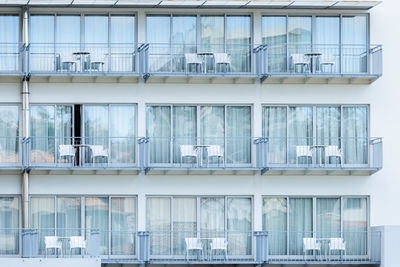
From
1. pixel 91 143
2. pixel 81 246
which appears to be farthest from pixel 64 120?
pixel 81 246

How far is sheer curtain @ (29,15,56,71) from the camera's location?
52.6 m

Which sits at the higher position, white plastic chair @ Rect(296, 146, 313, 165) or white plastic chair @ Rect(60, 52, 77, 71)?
white plastic chair @ Rect(60, 52, 77, 71)

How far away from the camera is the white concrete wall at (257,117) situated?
52531 millimetres

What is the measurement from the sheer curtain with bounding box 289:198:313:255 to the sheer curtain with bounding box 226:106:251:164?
2.41 metres

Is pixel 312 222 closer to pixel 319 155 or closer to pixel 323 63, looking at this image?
pixel 319 155

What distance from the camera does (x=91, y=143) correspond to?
173 feet

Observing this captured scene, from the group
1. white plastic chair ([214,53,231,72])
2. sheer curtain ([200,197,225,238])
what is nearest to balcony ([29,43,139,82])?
white plastic chair ([214,53,231,72])

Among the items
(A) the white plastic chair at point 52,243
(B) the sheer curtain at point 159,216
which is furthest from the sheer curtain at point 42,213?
(B) the sheer curtain at point 159,216

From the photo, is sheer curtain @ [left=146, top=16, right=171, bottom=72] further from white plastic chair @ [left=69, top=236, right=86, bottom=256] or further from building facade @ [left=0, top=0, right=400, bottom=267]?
white plastic chair @ [left=69, top=236, right=86, bottom=256]

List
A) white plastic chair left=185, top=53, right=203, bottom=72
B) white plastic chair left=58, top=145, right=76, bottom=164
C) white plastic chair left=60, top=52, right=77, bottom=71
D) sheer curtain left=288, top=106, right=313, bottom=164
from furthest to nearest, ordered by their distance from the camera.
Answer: sheer curtain left=288, top=106, right=313, bottom=164
white plastic chair left=185, top=53, right=203, bottom=72
white plastic chair left=60, top=52, right=77, bottom=71
white plastic chair left=58, top=145, right=76, bottom=164

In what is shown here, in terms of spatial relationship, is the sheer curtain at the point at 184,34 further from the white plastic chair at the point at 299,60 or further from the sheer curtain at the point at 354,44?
the sheer curtain at the point at 354,44

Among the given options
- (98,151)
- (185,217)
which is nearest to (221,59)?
(98,151)

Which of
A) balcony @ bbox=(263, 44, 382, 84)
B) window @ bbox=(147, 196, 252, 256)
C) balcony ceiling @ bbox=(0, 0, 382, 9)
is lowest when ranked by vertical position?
window @ bbox=(147, 196, 252, 256)

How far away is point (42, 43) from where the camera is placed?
52781 mm
